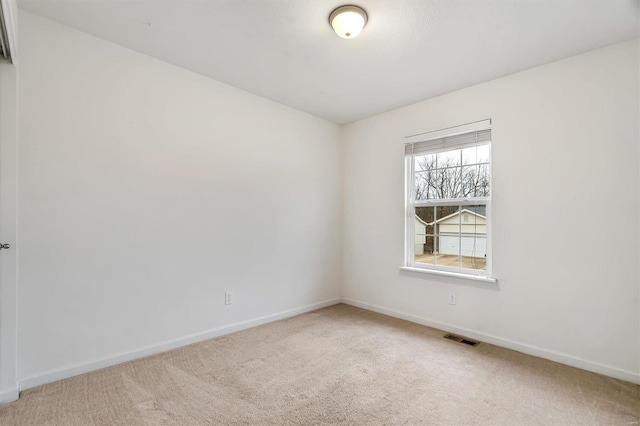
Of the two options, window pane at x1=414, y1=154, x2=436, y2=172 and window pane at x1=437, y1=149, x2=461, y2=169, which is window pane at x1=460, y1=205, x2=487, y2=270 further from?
window pane at x1=414, y1=154, x2=436, y2=172

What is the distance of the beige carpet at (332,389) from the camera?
1853 millimetres

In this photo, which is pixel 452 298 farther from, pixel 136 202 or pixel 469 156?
pixel 136 202

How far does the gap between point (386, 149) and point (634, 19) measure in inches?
90.8

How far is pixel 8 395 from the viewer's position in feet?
6.40

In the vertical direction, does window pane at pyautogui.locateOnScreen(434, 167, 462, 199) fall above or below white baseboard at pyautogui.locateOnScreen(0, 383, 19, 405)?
above

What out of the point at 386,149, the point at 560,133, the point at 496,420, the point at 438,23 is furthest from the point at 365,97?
the point at 496,420

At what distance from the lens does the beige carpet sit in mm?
1853

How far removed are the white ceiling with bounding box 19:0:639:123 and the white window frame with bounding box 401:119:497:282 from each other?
467 millimetres

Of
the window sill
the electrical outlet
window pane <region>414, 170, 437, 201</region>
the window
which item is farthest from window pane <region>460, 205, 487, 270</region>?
window pane <region>414, 170, 437, 201</region>

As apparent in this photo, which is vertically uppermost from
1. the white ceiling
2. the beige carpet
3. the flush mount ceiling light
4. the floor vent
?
the white ceiling

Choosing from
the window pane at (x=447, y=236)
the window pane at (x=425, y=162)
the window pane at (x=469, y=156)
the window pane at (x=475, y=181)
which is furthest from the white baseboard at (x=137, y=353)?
the window pane at (x=469, y=156)

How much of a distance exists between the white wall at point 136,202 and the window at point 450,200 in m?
1.51

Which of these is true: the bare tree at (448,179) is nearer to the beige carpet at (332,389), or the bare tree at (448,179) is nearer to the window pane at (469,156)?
the window pane at (469,156)

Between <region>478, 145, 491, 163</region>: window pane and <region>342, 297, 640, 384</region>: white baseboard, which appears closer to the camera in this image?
<region>342, 297, 640, 384</region>: white baseboard
